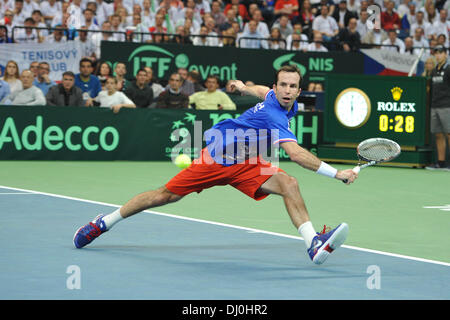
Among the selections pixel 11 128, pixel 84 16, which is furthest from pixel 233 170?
pixel 84 16

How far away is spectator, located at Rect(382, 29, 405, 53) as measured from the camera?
22181 mm

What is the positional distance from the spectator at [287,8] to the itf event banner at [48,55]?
6.80 metres

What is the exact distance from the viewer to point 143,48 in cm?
1820

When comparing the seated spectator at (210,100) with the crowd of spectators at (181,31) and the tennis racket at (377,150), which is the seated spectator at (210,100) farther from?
the tennis racket at (377,150)

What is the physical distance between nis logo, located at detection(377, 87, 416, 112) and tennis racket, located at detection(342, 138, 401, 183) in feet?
32.7

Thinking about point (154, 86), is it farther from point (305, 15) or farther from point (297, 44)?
point (305, 15)

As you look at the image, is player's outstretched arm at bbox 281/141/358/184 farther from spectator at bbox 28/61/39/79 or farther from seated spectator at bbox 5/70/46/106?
spectator at bbox 28/61/39/79

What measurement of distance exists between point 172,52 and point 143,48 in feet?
2.17

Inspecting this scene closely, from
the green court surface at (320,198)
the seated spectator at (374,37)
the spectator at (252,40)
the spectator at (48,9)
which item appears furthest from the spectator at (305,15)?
the green court surface at (320,198)

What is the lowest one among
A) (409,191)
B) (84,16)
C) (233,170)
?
(409,191)

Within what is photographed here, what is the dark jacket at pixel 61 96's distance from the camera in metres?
16.2
